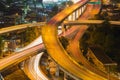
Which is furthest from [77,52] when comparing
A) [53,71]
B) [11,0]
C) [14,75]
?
[11,0]

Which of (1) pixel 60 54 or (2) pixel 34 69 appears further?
(2) pixel 34 69

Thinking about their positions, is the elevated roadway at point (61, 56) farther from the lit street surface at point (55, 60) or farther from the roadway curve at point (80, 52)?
the roadway curve at point (80, 52)

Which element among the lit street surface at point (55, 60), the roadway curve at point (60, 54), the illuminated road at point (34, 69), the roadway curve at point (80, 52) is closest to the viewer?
the roadway curve at point (60, 54)

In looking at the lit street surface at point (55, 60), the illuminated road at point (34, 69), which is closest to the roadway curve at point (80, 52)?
the lit street surface at point (55, 60)

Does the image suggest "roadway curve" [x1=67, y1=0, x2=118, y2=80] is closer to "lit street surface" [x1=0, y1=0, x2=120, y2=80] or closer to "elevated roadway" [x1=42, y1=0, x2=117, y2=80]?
"lit street surface" [x1=0, y1=0, x2=120, y2=80]

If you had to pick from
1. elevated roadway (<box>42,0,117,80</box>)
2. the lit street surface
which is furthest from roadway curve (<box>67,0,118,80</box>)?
elevated roadway (<box>42,0,117,80</box>)

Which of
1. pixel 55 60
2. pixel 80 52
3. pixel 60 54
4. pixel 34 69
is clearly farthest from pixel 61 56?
pixel 80 52

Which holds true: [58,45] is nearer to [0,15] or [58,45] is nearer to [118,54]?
[118,54]

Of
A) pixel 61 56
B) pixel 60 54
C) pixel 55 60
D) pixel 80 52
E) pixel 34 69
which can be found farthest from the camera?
pixel 80 52

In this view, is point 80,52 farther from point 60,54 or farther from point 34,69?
point 60,54
